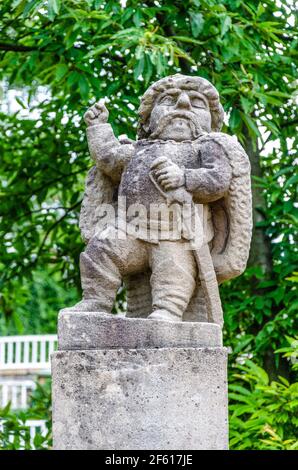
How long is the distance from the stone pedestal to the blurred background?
1.85 metres

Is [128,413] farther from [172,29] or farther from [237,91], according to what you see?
[172,29]

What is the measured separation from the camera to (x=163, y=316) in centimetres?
494

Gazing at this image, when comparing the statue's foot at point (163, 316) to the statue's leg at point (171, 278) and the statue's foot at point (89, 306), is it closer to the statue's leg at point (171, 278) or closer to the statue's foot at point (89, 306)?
the statue's leg at point (171, 278)

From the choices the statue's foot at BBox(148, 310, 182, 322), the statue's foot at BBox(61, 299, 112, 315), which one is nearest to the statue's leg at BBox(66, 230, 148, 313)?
Answer: the statue's foot at BBox(61, 299, 112, 315)

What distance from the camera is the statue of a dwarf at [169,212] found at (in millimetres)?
5082

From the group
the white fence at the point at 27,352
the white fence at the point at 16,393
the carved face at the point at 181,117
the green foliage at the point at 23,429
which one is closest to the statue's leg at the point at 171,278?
the carved face at the point at 181,117

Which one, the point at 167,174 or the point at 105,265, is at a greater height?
the point at 167,174

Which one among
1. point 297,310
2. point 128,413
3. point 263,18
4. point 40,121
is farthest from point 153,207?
point 40,121

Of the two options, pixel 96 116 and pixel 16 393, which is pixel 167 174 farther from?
pixel 16 393

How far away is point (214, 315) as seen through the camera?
5125 millimetres

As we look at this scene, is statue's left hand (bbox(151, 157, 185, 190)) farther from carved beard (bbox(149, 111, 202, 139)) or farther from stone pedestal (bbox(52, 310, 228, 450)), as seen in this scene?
stone pedestal (bbox(52, 310, 228, 450))

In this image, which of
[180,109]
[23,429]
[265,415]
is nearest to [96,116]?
[180,109]

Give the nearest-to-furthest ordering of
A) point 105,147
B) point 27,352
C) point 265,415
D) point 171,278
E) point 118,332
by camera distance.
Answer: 1. point 118,332
2. point 171,278
3. point 105,147
4. point 265,415
5. point 27,352

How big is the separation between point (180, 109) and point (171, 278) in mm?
906
